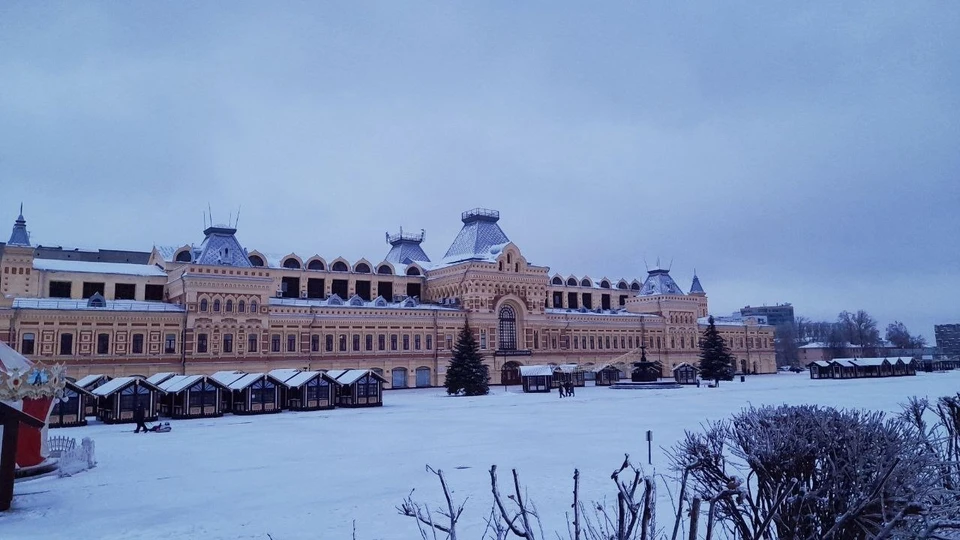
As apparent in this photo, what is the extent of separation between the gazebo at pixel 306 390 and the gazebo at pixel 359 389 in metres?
0.64

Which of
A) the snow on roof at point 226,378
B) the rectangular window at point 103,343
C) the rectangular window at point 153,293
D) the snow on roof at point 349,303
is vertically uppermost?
the rectangular window at point 153,293

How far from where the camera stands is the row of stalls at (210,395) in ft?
104

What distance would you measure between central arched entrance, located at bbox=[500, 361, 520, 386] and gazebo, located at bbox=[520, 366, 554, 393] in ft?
22.9

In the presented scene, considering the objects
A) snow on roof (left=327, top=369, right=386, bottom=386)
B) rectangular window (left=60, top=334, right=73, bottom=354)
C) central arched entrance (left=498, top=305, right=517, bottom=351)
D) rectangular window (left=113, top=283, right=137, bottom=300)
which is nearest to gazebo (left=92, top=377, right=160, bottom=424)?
snow on roof (left=327, top=369, right=386, bottom=386)

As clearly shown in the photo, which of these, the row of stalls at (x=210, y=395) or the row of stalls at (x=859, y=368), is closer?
the row of stalls at (x=210, y=395)

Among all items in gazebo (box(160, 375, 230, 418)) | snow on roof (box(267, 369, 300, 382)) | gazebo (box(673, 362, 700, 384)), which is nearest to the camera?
gazebo (box(160, 375, 230, 418))

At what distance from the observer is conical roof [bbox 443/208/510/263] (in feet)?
203

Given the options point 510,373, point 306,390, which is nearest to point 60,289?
point 306,390

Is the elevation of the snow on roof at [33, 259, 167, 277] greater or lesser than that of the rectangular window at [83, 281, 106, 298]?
greater

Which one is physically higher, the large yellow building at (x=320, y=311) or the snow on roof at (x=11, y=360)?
the large yellow building at (x=320, y=311)

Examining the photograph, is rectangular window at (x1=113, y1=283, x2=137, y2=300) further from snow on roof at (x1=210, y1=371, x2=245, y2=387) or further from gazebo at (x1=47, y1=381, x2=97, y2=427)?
A: gazebo at (x1=47, y1=381, x2=97, y2=427)

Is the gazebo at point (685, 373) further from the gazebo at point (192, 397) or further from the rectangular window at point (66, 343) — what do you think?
the rectangular window at point (66, 343)

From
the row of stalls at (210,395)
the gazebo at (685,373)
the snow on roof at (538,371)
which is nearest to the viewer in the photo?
the row of stalls at (210,395)

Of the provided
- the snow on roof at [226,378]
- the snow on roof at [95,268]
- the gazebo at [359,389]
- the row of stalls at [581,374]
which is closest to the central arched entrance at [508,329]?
the row of stalls at [581,374]
